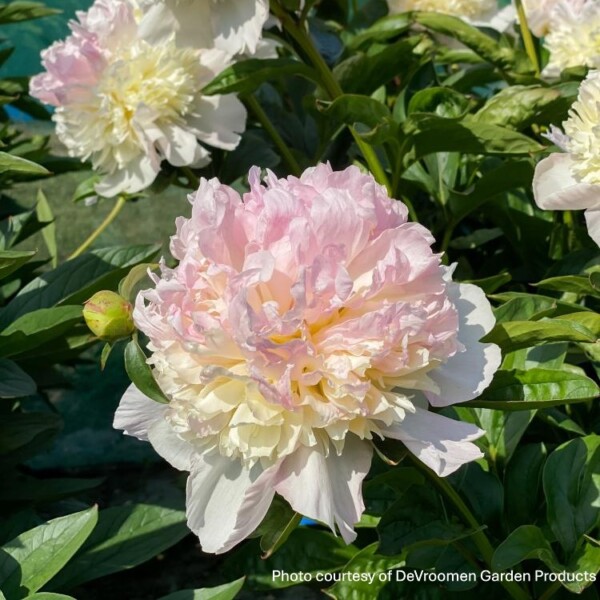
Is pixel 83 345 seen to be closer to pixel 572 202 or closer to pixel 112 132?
A: pixel 112 132

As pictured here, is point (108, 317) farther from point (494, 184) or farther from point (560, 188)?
point (494, 184)

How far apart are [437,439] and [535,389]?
0.48 feet

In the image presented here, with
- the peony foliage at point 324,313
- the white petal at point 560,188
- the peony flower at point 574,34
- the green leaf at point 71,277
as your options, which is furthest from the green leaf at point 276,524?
the peony flower at point 574,34

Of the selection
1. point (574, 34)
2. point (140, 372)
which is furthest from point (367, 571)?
point (574, 34)

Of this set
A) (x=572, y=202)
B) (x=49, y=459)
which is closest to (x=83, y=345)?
(x=572, y=202)

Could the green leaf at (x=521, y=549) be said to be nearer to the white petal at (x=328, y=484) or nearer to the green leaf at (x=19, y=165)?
the white petal at (x=328, y=484)

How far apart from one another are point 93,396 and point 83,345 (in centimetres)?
96

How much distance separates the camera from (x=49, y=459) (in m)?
2.06

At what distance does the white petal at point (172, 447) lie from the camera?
2.52 feet

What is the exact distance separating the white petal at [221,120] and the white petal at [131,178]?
0.08 metres

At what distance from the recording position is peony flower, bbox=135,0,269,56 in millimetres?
1082

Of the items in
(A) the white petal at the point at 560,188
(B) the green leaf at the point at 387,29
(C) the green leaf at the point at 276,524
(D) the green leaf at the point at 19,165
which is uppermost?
(D) the green leaf at the point at 19,165

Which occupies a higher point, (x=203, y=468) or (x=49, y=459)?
(x=203, y=468)

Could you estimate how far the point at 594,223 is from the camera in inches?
36.1
